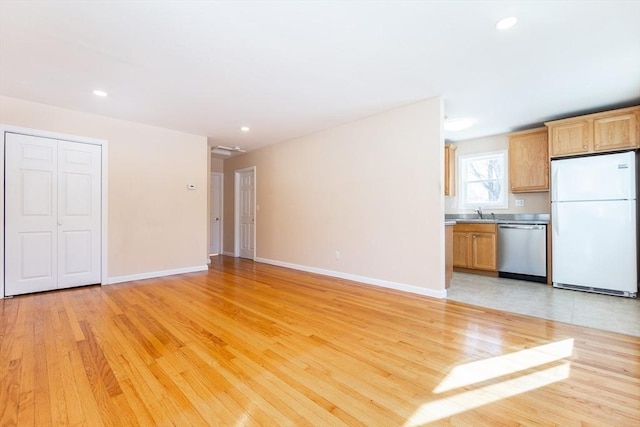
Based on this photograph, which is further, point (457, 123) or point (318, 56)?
point (457, 123)

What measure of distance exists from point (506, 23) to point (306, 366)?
9.63ft

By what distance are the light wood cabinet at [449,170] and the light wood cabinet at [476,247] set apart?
2.61 feet

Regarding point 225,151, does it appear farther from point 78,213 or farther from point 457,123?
point 457,123

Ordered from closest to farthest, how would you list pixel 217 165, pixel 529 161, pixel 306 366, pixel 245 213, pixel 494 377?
1. pixel 494 377
2. pixel 306 366
3. pixel 529 161
4. pixel 245 213
5. pixel 217 165

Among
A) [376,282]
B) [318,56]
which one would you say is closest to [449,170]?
[376,282]

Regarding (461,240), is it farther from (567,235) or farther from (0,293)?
(0,293)

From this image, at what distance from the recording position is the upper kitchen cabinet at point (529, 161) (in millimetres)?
4488

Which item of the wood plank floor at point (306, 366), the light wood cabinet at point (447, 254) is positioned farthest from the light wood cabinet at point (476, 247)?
the wood plank floor at point (306, 366)

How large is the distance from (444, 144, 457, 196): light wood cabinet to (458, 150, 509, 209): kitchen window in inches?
5.2

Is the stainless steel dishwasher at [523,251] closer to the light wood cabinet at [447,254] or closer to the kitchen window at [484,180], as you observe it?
the kitchen window at [484,180]

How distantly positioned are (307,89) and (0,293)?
179 inches

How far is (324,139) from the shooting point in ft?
16.3

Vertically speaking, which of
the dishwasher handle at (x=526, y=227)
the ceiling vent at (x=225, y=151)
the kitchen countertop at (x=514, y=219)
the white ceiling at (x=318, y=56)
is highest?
the ceiling vent at (x=225, y=151)

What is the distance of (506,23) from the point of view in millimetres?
2178
